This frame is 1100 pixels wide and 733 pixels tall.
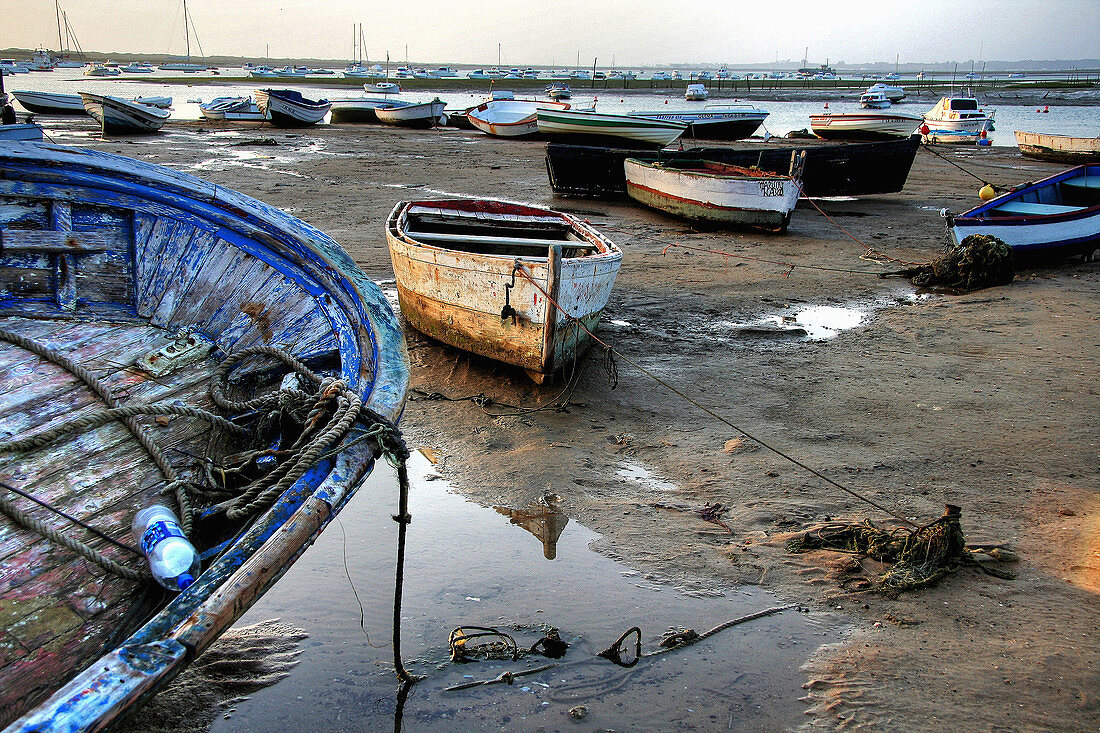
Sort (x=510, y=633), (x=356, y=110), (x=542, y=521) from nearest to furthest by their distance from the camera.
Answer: (x=510, y=633), (x=542, y=521), (x=356, y=110)

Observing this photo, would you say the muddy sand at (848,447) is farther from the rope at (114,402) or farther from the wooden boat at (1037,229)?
the rope at (114,402)

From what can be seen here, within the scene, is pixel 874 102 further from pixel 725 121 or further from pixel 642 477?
pixel 642 477

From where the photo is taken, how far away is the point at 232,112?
32.1m

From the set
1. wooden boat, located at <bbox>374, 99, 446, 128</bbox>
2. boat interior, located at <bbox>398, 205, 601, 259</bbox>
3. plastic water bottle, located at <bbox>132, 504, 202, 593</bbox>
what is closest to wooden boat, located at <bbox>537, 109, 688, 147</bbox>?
wooden boat, located at <bbox>374, 99, 446, 128</bbox>

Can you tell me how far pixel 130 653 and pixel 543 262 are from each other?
13.7 ft

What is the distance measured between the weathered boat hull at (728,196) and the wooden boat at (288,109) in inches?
863

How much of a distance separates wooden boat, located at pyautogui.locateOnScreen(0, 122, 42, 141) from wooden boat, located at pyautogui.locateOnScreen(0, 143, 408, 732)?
178 inches

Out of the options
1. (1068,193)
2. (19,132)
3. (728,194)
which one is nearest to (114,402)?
(19,132)

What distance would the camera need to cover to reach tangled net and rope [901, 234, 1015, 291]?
8945mm

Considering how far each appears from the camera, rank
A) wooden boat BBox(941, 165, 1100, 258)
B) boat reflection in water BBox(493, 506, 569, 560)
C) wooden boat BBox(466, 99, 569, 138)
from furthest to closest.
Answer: wooden boat BBox(466, 99, 569, 138)
wooden boat BBox(941, 165, 1100, 258)
boat reflection in water BBox(493, 506, 569, 560)

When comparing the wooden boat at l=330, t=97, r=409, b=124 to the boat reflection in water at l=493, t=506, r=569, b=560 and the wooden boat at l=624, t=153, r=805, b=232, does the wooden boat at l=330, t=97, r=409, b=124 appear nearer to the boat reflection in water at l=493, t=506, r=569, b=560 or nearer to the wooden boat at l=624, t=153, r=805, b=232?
the wooden boat at l=624, t=153, r=805, b=232

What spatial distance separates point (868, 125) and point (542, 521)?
28866 millimetres

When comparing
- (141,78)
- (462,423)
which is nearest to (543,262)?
(462,423)

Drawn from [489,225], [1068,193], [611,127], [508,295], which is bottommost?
[508,295]
